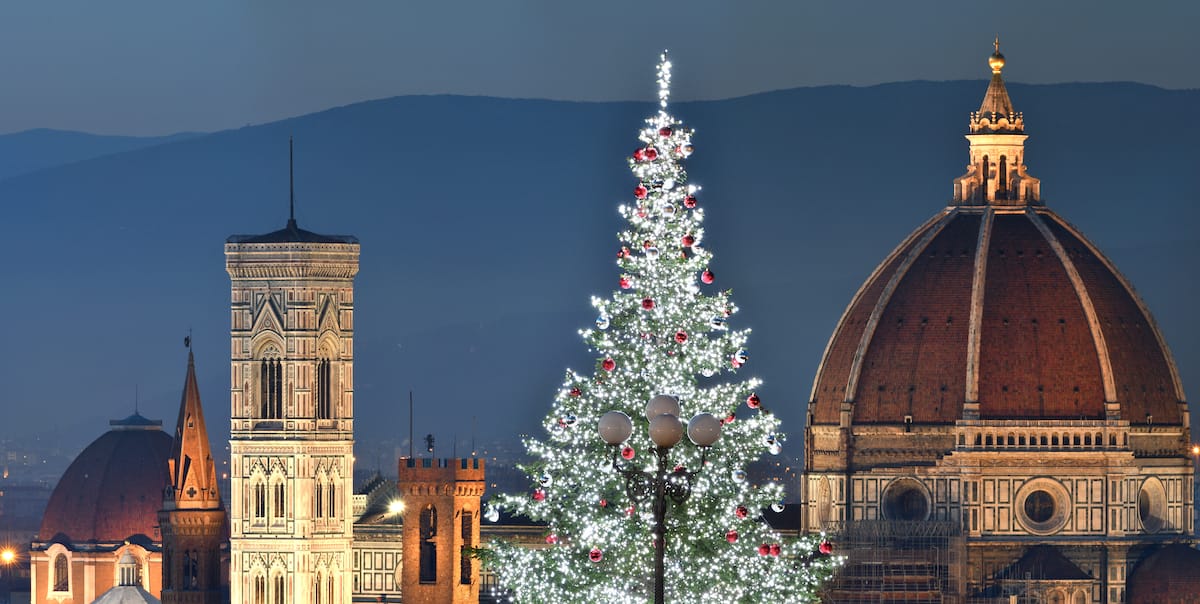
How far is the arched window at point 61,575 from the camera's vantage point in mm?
151875

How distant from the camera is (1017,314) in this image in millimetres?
128625

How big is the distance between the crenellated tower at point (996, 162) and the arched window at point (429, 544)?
22.8m

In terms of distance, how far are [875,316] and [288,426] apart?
19.2 metres

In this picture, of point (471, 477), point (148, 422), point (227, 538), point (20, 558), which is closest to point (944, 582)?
point (471, 477)

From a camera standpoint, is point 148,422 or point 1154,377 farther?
point 148,422

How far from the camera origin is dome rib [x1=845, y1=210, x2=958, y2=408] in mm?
128875

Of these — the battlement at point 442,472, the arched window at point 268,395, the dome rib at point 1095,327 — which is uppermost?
the dome rib at point 1095,327

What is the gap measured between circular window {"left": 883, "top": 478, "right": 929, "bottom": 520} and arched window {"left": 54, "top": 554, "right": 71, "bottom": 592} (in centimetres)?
3662

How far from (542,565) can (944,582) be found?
72543mm

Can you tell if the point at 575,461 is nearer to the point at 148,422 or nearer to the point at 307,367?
the point at 307,367

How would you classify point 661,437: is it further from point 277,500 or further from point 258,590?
point 277,500

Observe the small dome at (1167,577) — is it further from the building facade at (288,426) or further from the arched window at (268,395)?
the arched window at (268,395)

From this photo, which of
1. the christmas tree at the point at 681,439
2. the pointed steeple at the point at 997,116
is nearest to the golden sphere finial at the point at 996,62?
the pointed steeple at the point at 997,116

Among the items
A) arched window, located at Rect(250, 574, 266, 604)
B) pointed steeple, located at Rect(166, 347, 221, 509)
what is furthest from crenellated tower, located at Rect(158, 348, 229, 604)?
arched window, located at Rect(250, 574, 266, 604)
